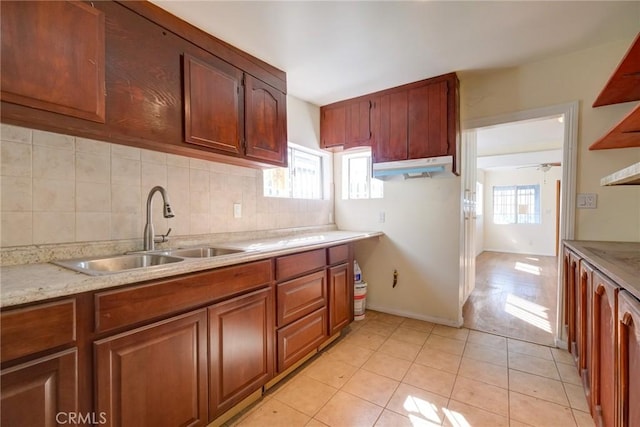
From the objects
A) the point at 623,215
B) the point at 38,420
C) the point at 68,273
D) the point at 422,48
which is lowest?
the point at 38,420

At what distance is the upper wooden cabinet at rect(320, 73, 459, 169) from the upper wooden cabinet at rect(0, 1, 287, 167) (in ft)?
3.53

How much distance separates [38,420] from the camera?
874 mm

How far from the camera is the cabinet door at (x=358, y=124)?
2.87 metres

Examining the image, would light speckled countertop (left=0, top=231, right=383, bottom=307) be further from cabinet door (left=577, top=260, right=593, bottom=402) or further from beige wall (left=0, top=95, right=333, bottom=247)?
cabinet door (left=577, top=260, right=593, bottom=402)

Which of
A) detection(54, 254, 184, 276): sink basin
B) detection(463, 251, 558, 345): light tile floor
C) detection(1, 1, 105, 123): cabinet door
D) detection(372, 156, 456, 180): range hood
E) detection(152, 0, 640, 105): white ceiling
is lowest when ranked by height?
detection(463, 251, 558, 345): light tile floor

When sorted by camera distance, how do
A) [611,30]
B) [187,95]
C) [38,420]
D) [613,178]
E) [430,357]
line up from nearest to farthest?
1. [38,420]
2. [613,178]
3. [187,95]
4. [611,30]
5. [430,357]

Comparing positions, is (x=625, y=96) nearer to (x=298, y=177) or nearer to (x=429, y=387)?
(x=429, y=387)

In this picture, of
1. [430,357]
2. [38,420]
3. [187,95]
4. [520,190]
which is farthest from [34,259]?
[520,190]

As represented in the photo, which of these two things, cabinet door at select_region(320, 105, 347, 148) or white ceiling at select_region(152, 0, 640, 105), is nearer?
white ceiling at select_region(152, 0, 640, 105)

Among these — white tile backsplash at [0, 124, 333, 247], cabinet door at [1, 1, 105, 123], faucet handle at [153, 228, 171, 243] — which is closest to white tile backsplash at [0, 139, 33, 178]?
white tile backsplash at [0, 124, 333, 247]

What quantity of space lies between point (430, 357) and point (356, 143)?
6.91ft

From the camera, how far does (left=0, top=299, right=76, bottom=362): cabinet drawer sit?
31.7 inches

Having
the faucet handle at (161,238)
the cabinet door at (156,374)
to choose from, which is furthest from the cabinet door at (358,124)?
the cabinet door at (156,374)

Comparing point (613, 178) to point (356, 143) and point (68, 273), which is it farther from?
point (68, 273)
